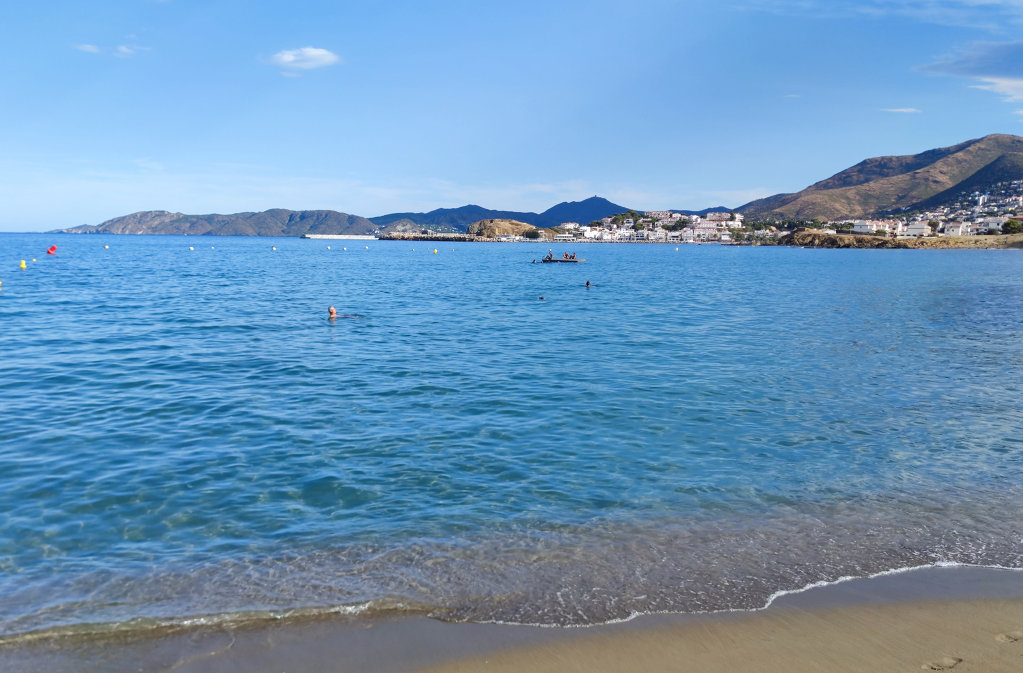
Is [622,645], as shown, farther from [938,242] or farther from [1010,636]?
[938,242]

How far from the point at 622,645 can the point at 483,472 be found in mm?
5361

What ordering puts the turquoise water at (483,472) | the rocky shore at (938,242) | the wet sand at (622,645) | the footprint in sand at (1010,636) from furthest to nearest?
the rocky shore at (938,242)
the turquoise water at (483,472)
the footprint in sand at (1010,636)
the wet sand at (622,645)

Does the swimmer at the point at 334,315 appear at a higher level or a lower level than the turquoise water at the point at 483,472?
higher

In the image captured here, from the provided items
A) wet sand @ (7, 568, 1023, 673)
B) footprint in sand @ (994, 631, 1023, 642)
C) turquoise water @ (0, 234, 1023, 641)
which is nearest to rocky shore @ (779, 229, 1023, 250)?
turquoise water @ (0, 234, 1023, 641)

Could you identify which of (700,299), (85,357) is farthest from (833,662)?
(700,299)

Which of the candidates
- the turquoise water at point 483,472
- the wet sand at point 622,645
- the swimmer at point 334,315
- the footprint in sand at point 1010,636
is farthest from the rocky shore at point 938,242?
the wet sand at point 622,645

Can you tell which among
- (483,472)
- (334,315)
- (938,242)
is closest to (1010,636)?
(483,472)

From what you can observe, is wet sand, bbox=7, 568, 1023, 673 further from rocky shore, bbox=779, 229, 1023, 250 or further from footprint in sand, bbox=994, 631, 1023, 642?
rocky shore, bbox=779, 229, 1023, 250

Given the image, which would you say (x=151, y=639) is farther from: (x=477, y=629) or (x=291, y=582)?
(x=477, y=629)


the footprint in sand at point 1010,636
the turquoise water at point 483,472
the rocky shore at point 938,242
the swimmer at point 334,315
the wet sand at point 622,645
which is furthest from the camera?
the rocky shore at point 938,242

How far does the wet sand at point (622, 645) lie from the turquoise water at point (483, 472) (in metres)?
0.35

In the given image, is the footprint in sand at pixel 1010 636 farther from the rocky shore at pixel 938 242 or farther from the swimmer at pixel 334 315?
the rocky shore at pixel 938 242

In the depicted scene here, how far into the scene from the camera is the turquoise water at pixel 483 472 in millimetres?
7770

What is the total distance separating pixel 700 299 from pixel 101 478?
4207cm
